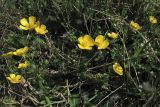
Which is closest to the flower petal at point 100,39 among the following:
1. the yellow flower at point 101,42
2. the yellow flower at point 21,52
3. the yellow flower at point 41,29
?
the yellow flower at point 101,42

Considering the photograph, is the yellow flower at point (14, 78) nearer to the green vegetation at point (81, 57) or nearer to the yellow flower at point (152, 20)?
the green vegetation at point (81, 57)

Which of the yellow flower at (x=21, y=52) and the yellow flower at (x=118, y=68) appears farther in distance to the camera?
the yellow flower at (x=21, y=52)

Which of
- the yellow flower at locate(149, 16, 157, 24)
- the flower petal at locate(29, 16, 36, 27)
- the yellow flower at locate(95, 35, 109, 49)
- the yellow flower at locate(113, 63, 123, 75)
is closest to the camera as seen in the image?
the yellow flower at locate(113, 63, 123, 75)

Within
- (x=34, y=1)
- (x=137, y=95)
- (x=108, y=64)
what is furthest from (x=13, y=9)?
(x=137, y=95)

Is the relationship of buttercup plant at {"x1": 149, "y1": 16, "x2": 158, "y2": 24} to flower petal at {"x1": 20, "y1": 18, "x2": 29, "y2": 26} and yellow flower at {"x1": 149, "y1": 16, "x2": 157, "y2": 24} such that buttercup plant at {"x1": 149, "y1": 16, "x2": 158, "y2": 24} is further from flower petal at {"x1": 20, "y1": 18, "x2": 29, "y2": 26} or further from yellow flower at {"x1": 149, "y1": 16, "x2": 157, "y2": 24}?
flower petal at {"x1": 20, "y1": 18, "x2": 29, "y2": 26}

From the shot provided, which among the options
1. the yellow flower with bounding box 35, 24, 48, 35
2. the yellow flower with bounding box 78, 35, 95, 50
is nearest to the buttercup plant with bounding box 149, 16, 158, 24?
the yellow flower with bounding box 78, 35, 95, 50

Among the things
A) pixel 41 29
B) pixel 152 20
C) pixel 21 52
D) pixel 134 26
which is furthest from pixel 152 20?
pixel 21 52

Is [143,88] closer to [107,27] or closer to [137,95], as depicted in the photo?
[137,95]

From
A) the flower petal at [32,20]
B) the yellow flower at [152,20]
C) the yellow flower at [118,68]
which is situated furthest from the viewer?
the flower petal at [32,20]
